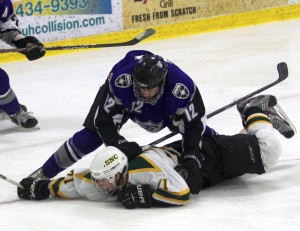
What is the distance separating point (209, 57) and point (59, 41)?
131 cm

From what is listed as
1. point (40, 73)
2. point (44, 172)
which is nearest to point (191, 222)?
point (44, 172)

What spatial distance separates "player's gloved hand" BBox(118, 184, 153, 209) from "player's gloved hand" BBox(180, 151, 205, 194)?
162 millimetres

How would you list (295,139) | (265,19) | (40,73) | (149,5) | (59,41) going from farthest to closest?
(265,19)
(149,5)
(59,41)
(40,73)
(295,139)

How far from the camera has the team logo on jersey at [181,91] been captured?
295 cm

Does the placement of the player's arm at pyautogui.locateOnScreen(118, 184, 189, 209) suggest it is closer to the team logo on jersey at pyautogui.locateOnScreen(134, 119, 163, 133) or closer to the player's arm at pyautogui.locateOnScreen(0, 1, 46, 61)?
the team logo on jersey at pyautogui.locateOnScreen(134, 119, 163, 133)

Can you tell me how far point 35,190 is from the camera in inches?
120

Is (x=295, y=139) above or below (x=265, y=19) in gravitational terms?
above

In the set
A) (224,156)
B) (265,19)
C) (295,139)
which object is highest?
(224,156)

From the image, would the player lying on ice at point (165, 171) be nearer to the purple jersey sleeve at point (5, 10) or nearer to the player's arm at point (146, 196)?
the player's arm at point (146, 196)

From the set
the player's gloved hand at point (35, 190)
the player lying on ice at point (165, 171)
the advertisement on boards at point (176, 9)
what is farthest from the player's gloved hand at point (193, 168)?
the advertisement on boards at point (176, 9)

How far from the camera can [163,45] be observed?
677 cm

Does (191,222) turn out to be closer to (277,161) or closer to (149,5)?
(277,161)

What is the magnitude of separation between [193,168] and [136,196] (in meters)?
0.25

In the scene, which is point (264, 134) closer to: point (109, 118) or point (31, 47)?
point (109, 118)
